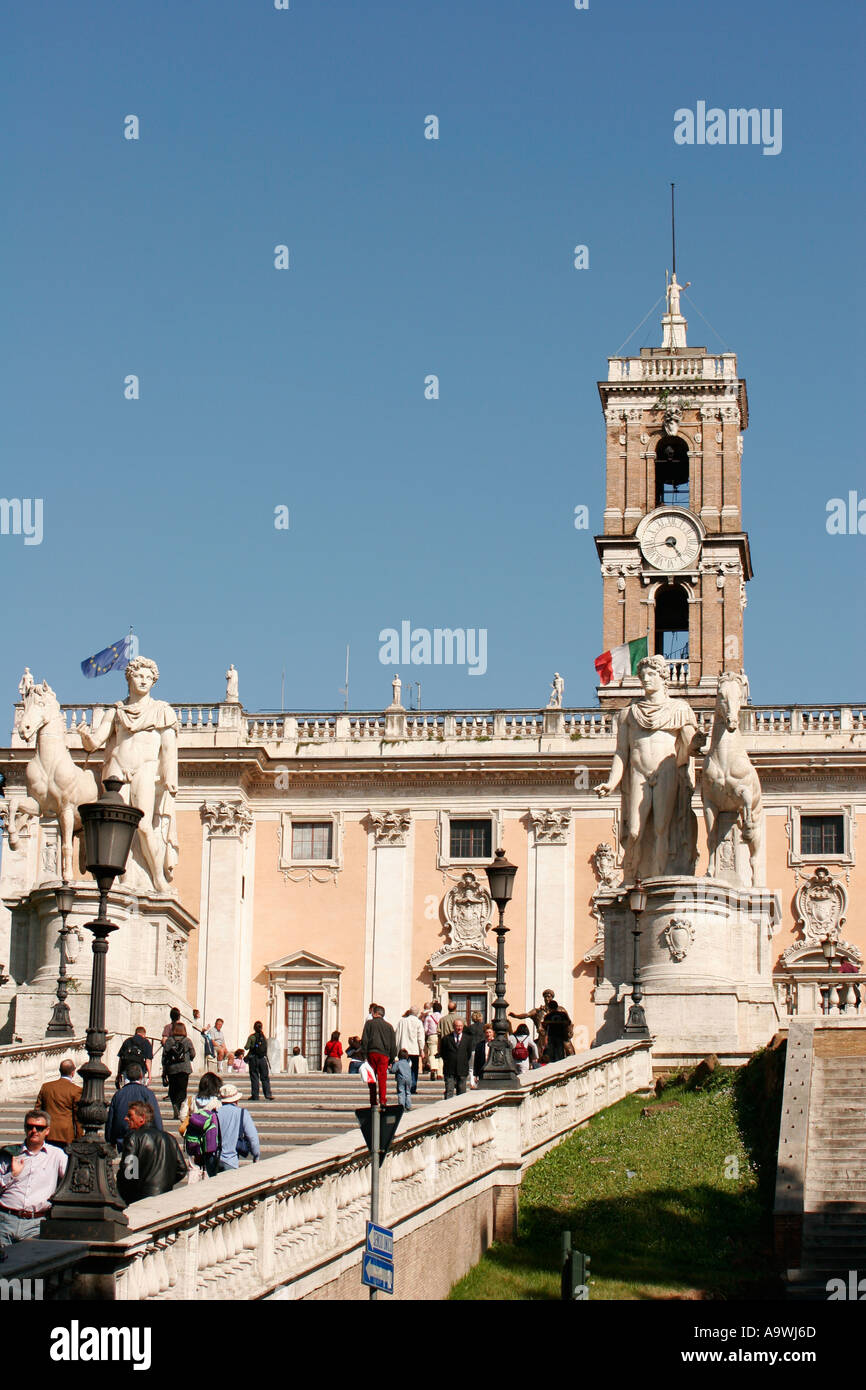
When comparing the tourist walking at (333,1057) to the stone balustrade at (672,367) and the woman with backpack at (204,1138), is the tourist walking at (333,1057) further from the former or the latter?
the stone balustrade at (672,367)

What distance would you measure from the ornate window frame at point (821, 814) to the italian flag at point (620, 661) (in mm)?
7919

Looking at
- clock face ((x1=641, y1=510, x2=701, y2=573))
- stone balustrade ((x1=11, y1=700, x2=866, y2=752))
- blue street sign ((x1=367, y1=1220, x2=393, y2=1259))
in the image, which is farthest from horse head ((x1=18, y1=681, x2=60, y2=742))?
clock face ((x1=641, y1=510, x2=701, y2=573))

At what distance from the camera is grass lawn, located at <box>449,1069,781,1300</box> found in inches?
752

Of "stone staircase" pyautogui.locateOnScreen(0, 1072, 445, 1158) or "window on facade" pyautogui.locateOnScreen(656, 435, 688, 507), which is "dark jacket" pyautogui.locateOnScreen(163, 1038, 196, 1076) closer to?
"stone staircase" pyautogui.locateOnScreen(0, 1072, 445, 1158)

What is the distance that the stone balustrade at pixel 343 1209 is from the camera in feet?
42.7

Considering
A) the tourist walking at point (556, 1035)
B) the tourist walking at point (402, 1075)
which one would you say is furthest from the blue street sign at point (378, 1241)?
the tourist walking at point (556, 1035)

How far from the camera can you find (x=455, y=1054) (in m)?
26.6

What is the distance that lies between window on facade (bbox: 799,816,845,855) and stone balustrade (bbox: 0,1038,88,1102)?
3520cm

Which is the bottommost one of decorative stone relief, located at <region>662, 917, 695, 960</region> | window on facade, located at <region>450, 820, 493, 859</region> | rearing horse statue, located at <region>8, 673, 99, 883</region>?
decorative stone relief, located at <region>662, 917, 695, 960</region>

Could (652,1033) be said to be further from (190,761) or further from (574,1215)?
(190,761)

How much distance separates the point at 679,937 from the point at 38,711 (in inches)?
392

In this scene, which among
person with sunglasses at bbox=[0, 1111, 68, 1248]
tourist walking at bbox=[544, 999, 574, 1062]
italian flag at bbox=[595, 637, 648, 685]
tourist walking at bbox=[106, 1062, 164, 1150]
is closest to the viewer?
person with sunglasses at bbox=[0, 1111, 68, 1248]
